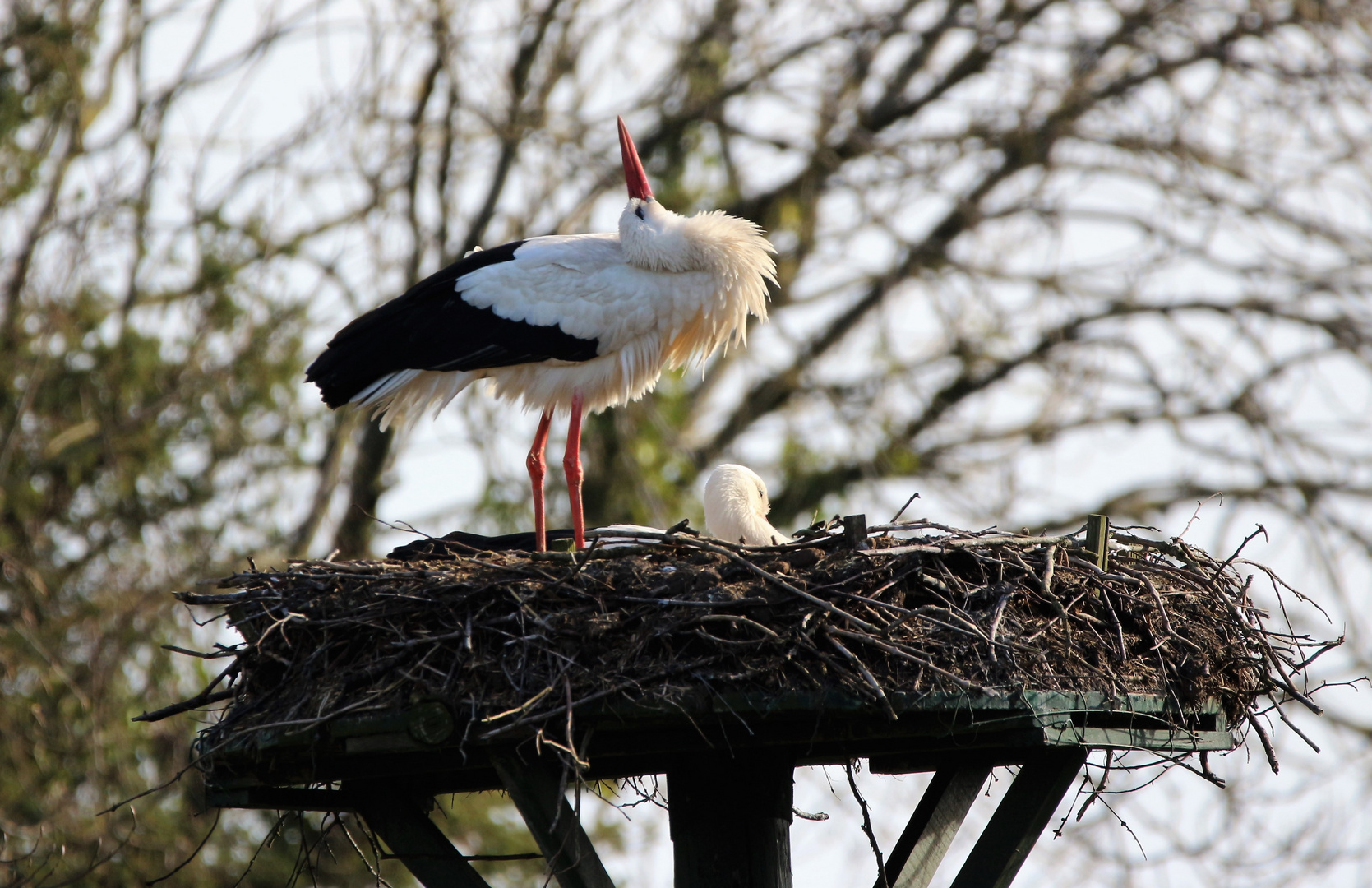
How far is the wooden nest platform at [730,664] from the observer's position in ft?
13.2

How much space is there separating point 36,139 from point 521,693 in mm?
8648

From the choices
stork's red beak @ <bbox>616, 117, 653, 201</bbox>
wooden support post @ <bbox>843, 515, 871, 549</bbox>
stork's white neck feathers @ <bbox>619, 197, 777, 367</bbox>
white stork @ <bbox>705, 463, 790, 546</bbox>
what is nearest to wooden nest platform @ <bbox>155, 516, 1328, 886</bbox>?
wooden support post @ <bbox>843, 515, 871, 549</bbox>

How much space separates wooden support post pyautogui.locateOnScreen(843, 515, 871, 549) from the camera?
14.5 feet

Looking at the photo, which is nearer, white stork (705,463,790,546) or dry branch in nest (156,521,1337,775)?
dry branch in nest (156,521,1337,775)

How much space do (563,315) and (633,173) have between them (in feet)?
2.68

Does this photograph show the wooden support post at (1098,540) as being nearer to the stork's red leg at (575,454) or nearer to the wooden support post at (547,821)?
the wooden support post at (547,821)

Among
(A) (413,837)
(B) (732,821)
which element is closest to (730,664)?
(B) (732,821)

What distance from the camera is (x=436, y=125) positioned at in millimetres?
11578

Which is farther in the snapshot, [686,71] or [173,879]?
[686,71]

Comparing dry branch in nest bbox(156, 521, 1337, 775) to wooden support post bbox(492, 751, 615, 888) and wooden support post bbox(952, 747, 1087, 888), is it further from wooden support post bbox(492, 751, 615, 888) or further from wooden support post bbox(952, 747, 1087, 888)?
wooden support post bbox(952, 747, 1087, 888)

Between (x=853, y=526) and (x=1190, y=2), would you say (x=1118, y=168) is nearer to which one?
(x=1190, y=2)

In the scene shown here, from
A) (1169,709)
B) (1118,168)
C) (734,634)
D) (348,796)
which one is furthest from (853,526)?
(1118,168)

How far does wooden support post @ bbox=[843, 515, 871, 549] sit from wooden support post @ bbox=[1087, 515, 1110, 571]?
0.69 metres

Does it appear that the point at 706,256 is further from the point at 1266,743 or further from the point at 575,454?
the point at 1266,743
